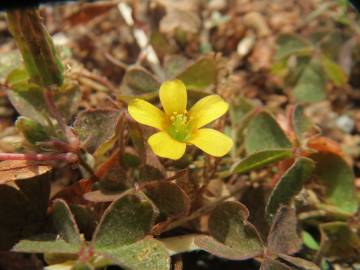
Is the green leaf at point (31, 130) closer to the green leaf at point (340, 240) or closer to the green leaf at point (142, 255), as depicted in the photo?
the green leaf at point (142, 255)

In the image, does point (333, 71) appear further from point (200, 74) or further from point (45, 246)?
point (45, 246)

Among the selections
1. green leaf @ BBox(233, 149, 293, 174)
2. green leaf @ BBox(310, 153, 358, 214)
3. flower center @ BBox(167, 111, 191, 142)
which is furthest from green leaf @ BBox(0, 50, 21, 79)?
green leaf @ BBox(310, 153, 358, 214)

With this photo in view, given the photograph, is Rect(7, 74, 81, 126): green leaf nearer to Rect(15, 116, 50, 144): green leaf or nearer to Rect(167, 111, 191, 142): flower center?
Rect(15, 116, 50, 144): green leaf

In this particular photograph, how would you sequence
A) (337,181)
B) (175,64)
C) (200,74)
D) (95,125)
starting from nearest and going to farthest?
1. (95,125)
2. (337,181)
3. (200,74)
4. (175,64)

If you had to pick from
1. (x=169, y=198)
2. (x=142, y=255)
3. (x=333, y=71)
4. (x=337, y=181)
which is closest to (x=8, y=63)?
(x=169, y=198)

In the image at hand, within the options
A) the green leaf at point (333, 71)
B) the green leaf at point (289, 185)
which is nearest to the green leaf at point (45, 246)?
the green leaf at point (289, 185)

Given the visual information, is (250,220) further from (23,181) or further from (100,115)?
(23,181)

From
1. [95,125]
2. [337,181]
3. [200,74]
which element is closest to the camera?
[95,125]
